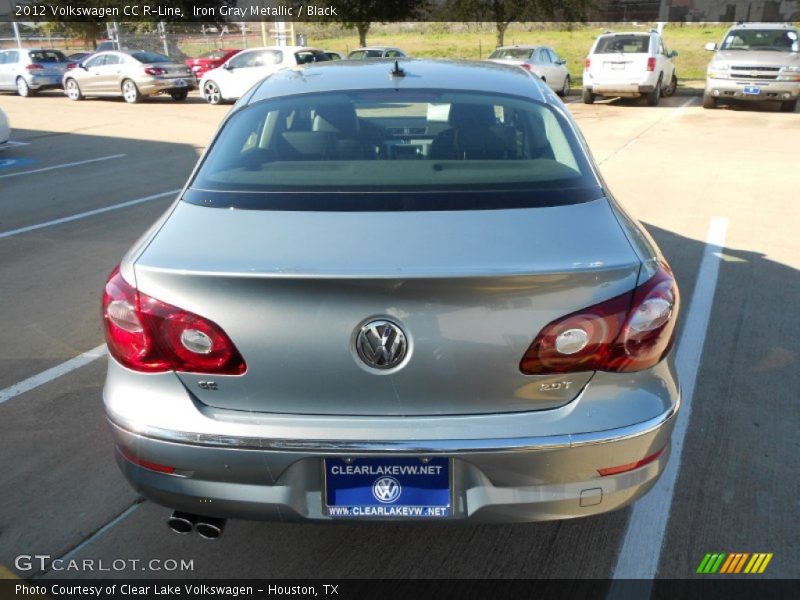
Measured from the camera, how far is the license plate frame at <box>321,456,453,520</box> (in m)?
2.08

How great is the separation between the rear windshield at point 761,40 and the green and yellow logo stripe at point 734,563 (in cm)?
1658

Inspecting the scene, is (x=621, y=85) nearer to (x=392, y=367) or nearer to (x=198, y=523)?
(x=392, y=367)

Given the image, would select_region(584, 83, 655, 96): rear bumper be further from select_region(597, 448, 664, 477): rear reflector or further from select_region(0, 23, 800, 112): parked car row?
select_region(597, 448, 664, 477): rear reflector

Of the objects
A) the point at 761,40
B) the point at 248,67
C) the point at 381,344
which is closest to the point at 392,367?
the point at 381,344

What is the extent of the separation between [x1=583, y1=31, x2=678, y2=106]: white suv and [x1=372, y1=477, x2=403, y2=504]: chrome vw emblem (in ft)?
55.1

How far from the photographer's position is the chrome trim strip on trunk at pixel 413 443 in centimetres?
204

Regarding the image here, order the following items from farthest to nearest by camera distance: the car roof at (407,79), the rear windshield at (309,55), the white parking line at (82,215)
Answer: the rear windshield at (309,55)
the white parking line at (82,215)
the car roof at (407,79)

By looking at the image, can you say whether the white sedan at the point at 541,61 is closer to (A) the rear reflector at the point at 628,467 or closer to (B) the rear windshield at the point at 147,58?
(B) the rear windshield at the point at 147,58

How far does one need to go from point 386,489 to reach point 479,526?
2.73 feet

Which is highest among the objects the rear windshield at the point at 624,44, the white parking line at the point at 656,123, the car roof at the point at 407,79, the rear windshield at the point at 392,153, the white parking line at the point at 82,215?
the car roof at the point at 407,79

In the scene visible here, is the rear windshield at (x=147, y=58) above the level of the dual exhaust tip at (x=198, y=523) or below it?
above

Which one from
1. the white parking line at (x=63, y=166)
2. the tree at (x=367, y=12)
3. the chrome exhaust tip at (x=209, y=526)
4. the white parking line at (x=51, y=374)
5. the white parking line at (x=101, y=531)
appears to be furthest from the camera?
the tree at (x=367, y=12)

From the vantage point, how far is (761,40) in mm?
16766

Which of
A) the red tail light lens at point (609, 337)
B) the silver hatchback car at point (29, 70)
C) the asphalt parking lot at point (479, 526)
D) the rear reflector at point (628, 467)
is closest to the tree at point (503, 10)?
the silver hatchback car at point (29, 70)
